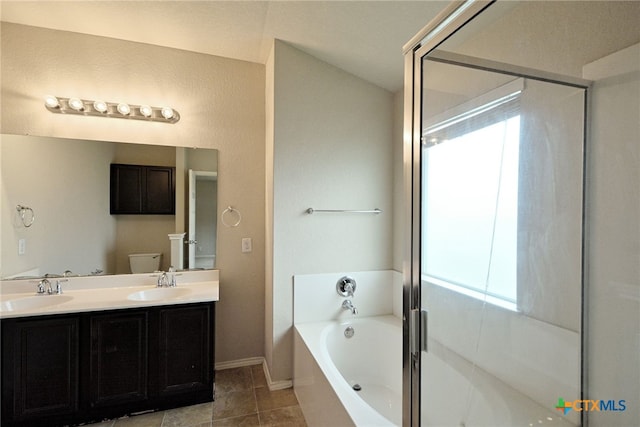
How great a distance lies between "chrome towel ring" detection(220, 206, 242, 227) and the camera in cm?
256

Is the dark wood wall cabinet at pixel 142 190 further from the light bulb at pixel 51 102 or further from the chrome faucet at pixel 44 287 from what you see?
the chrome faucet at pixel 44 287

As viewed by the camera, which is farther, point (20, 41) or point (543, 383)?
point (20, 41)

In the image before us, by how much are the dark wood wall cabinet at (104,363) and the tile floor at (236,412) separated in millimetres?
61

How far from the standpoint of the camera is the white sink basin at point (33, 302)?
6.18 ft

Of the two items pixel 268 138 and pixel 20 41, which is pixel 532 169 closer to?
pixel 268 138

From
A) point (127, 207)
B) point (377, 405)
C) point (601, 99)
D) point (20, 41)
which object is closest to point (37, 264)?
point (127, 207)

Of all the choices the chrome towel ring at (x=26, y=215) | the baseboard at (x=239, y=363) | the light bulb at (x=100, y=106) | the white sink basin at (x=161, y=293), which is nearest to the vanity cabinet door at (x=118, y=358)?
the white sink basin at (x=161, y=293)

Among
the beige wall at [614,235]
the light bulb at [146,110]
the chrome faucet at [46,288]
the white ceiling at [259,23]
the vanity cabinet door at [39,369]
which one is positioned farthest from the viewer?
the light bulb at [146,110]

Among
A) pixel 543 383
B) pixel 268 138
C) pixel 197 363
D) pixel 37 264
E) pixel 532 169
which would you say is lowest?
pixel 197 363

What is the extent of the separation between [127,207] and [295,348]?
1748 millimetres

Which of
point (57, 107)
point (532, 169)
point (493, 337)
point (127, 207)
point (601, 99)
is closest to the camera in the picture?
point (601, 99)

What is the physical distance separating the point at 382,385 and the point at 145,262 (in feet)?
6.87

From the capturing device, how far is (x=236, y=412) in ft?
6.47

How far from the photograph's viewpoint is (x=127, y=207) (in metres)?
2.35
